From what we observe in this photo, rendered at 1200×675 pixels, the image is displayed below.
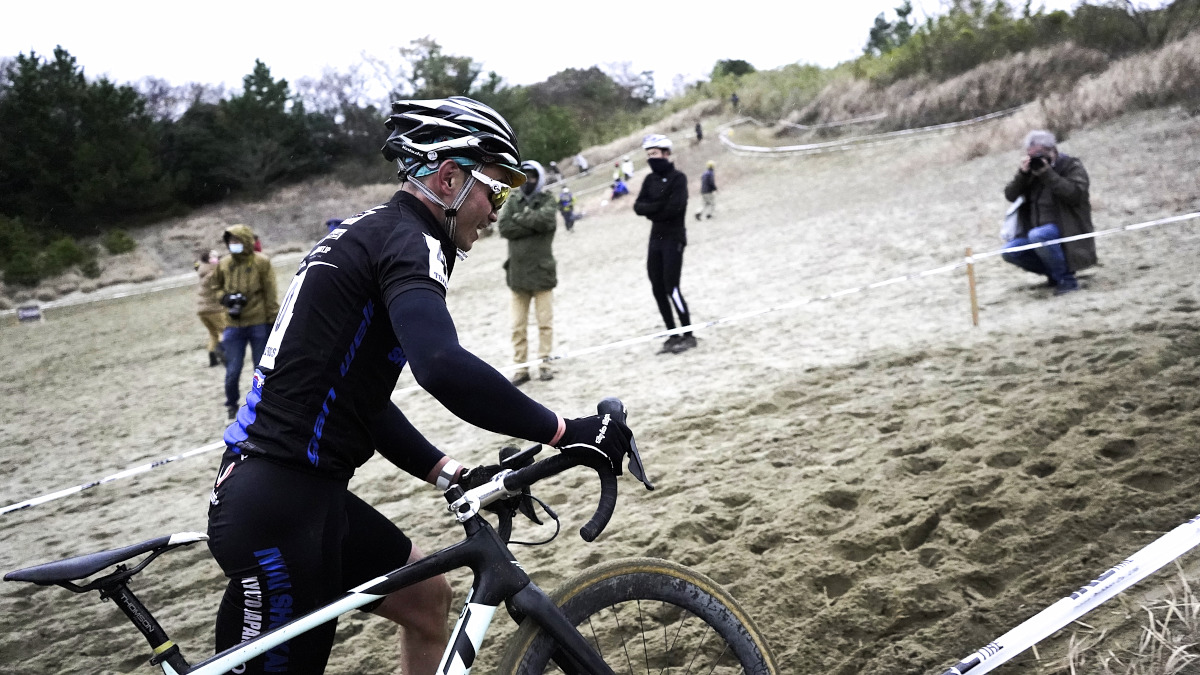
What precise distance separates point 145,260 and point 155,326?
17349 millimetres

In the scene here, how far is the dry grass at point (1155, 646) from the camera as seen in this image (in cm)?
272

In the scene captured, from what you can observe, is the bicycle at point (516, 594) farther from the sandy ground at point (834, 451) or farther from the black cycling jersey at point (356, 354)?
the sandy ground at point (834, 451)

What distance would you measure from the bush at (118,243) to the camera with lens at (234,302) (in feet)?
95.5

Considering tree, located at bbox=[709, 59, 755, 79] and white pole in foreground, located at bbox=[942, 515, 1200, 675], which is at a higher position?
tree, located at bbox=[709, 59, 755, 79]

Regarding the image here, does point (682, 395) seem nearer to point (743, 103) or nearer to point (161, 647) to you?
point (161, 647)

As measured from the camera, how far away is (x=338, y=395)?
210 cm

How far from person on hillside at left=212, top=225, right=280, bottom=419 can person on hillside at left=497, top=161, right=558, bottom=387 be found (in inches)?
93.9

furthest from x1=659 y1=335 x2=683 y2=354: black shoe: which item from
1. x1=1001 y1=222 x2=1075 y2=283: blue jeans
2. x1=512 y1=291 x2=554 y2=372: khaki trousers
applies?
x1=1001 y1=222 x2=1075 y2=283: blue jeans

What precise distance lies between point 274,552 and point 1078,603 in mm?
2534

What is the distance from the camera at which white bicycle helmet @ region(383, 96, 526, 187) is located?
2229 mm

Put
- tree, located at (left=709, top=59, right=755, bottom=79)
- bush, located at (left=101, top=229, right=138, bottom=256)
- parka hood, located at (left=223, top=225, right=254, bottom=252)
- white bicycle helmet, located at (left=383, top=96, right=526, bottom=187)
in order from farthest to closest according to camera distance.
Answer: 1. tree, located at (left=709, top=59, right=755, bottom=79)
2. bush, located at (left=101, top=229, right=138, bottom=256)
3. parka hood, located at (left=223, top=225, right=254, bottom=252)
4. white bicycle helmet, located at (left=383, top=96, right=526, bottom=187)

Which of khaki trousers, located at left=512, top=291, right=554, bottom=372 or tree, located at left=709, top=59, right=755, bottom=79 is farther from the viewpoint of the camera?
tree, located at left=709, top=59, right=755, bottom=79

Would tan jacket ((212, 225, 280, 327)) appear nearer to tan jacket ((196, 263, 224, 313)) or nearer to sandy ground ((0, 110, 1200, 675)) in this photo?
sandy ground ((0, 110, 1200, 675))

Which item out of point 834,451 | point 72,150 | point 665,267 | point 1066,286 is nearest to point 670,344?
point 665,267
